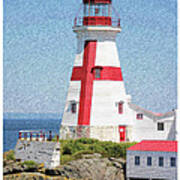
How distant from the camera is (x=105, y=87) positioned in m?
20.3

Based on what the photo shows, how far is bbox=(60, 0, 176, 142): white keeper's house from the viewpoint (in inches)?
794

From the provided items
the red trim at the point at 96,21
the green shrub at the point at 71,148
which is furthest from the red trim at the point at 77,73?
the green shrub at the point at 71,148

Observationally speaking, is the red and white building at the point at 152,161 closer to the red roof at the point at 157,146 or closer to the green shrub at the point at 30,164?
the red roof at the point at 157,146

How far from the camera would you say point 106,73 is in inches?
803

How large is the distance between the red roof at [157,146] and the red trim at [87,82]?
2.62 metres

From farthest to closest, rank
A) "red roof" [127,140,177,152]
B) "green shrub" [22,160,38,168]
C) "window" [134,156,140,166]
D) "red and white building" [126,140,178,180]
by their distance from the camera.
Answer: "green shrub" [22,160,38,168]
"window" [134,156,140,166]
"red roof" [127,140,177,152]
"red and white building" [126,140,178,180]

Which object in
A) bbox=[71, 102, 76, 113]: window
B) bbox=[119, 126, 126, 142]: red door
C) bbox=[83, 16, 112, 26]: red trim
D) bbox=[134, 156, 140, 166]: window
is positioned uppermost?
bbox=[83, 16, 112, 26]: red trim

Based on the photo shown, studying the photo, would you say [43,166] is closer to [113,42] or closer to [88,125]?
[88,125]

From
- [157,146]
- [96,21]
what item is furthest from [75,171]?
[96,21]

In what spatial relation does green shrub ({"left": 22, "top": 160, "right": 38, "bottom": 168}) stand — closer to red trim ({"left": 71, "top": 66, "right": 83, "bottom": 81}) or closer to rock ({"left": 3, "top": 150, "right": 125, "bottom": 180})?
rock ({"left": 3, "top": 150, "right": 125, "bottom": 180})

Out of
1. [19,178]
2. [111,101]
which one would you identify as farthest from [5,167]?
[111,101]

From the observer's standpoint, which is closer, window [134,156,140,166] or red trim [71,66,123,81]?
window [134,156,140,166]

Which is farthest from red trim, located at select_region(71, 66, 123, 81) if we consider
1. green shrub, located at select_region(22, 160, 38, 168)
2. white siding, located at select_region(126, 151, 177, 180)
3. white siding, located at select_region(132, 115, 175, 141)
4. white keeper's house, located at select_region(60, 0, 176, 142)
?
green shrub, located at select_region(22, 160, 38, 168)

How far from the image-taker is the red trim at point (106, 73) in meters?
20.4
